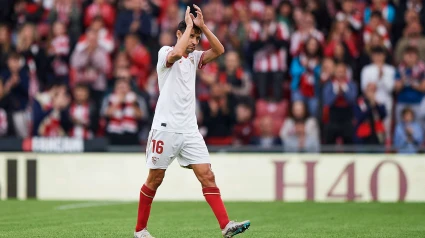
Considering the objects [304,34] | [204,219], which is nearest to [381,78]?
[304,34]

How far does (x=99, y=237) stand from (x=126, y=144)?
786 centimetres

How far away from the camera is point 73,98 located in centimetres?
1861

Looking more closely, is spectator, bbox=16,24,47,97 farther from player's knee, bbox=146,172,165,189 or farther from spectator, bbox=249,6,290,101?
player's knee, bbox=146,172,165,189

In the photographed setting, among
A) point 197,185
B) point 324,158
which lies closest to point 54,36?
point 197,185

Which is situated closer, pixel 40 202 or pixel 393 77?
pixel 40 202

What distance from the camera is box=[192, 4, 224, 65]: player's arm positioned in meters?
9.25

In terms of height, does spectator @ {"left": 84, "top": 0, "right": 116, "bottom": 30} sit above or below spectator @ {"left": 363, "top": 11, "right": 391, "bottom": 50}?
above

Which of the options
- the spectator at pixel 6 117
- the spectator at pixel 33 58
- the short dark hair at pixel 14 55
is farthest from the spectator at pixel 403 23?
the spectator at pixel 6 117

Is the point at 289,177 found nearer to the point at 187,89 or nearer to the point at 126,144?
the point at 126,144

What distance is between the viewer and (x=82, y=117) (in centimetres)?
1838

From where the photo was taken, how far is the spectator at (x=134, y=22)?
65.3ft

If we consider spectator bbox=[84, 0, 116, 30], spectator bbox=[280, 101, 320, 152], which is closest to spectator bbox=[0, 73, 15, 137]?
spectator bbox=[84, 0, 116, 30]

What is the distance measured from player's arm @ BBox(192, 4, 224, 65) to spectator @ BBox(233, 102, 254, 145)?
811 centimetres

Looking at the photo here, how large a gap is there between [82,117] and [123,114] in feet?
3.02
